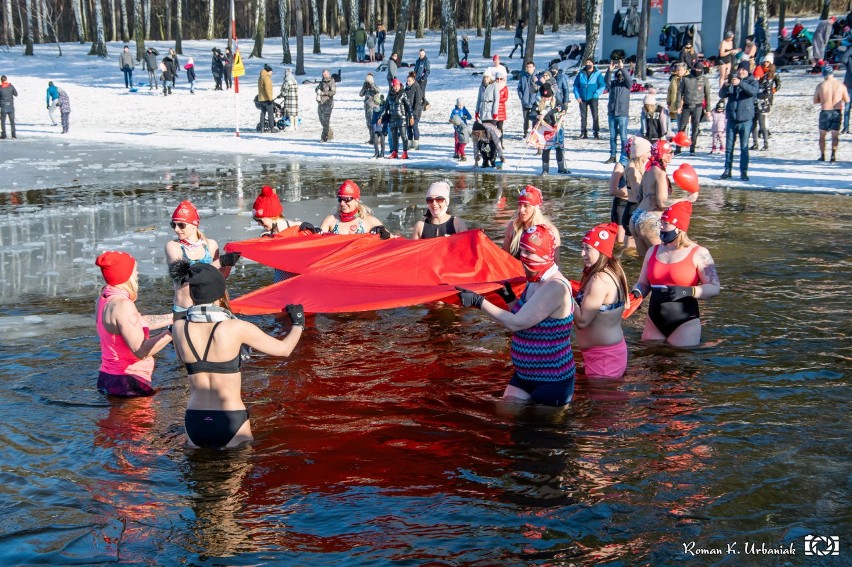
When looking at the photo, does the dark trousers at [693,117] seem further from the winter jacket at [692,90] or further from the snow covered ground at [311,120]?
the snow covered ground at [311,120]

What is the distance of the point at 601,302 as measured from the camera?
6.73m

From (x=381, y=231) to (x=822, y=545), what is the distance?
5691 millimetres

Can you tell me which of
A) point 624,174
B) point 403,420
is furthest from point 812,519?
point 624,174

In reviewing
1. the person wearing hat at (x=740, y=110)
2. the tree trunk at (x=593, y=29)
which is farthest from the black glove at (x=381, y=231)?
the tree trunk at (x=593, y=29)

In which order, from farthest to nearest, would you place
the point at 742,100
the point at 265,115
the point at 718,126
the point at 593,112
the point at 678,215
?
the point at 265,115 → the point at 593,112 → the point at 718,126 → the point at 742,100 → the point at 678,215

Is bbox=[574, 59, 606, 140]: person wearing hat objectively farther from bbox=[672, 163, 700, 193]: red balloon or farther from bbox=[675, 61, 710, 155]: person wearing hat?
bbox=[672, 163, 700, 193]: red balloon

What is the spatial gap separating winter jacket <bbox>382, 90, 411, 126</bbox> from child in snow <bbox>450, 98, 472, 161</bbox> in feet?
4.49

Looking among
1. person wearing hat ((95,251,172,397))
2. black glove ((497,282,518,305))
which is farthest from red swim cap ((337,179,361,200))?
person wearing hat ((95,251,172,397))

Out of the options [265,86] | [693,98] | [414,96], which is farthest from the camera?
[265,86]

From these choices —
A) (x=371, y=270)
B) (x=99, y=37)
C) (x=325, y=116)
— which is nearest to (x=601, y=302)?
(x=371, y=270)

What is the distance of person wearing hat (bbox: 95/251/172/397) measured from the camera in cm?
668

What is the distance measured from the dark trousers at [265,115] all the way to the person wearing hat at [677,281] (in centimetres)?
2291

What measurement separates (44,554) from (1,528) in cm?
48

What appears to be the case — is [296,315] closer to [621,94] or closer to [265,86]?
[621,94]
